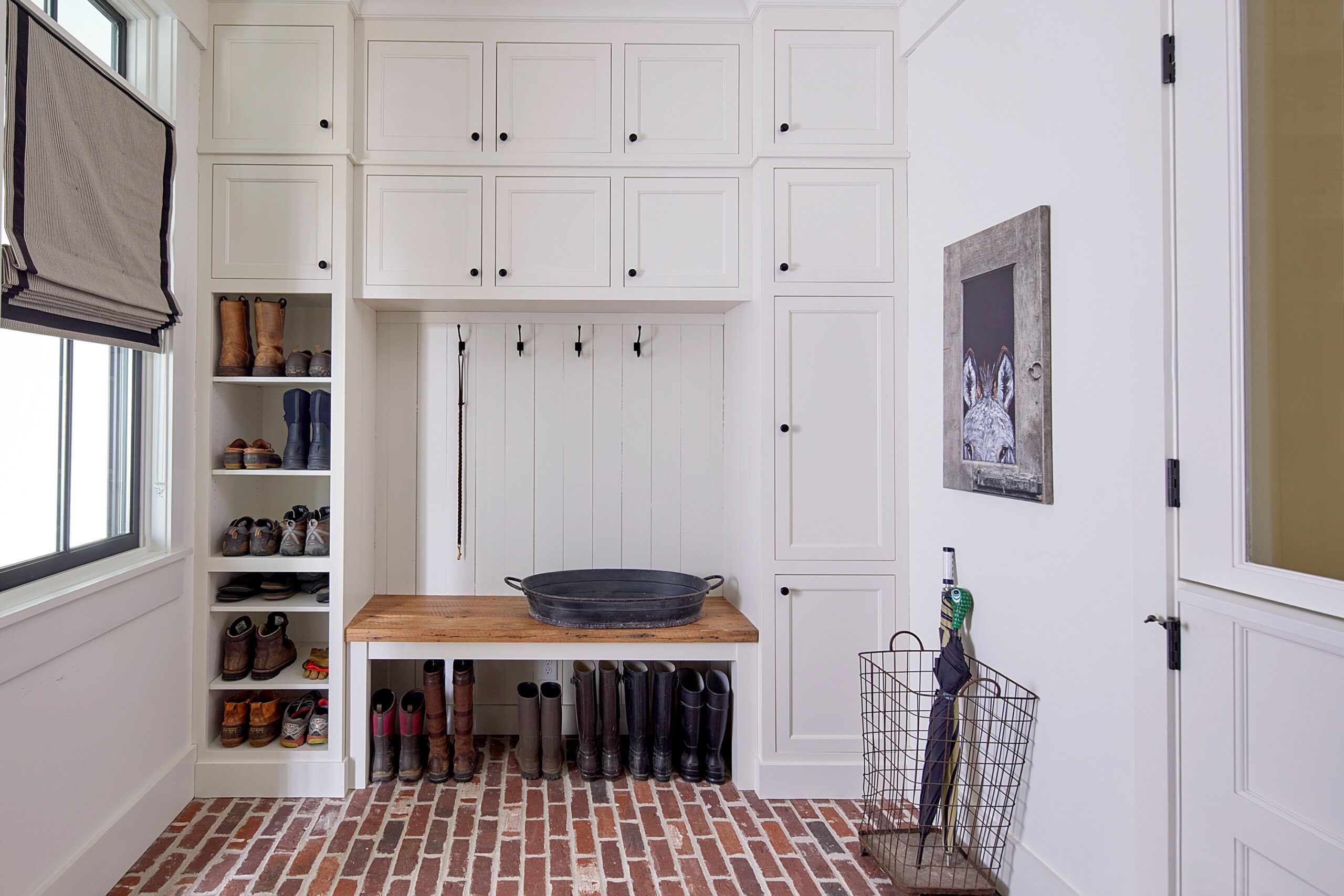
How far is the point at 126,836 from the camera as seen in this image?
194 centimetres

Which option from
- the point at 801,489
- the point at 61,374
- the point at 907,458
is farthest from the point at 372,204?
the point at 907,458

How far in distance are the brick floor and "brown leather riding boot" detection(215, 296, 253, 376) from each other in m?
1.39

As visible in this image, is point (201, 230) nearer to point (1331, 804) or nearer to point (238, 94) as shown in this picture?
point (238, 94)

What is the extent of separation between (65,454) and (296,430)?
0.66m

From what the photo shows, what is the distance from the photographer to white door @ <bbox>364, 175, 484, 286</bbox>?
7.97ft

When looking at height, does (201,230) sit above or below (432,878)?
above

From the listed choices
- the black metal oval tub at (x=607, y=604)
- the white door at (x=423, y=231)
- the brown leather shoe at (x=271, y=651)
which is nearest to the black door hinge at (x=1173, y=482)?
the black metal oval tub at (x=607, y=604)

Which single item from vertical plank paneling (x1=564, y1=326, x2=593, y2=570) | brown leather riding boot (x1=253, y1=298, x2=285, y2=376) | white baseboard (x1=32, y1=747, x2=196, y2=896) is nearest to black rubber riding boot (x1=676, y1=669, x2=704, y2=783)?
vertical plank paneling (x1=564, y1=326, x2=593, y2=570)

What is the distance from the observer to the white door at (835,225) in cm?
238

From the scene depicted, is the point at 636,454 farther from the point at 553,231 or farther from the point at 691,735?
the point at 691,735

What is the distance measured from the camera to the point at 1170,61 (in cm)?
137

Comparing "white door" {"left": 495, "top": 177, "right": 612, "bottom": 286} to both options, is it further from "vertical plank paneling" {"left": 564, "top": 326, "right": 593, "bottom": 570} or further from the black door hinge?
the black door hinge

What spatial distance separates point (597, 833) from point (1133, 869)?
138cm

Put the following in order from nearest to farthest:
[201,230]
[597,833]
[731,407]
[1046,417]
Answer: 1. [1046,417]
2. [597,833]
3. [201,230]
4. [731,407]
